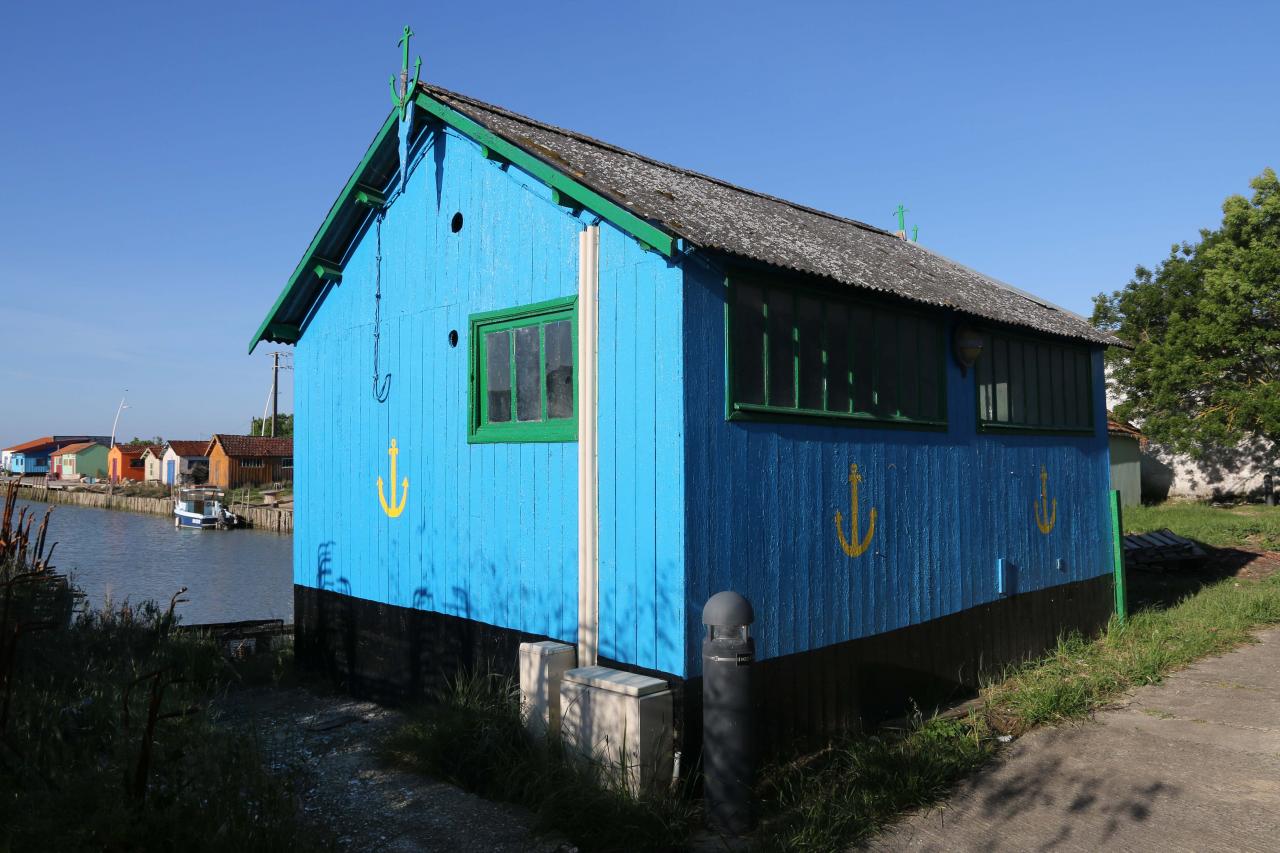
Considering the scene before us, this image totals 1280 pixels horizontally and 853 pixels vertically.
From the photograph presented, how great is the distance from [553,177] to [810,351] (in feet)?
7.78

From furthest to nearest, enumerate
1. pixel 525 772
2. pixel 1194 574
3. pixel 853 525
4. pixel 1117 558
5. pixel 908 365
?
pixel 1194 574
pixel 1117 558
pixel 908 365
pixel 853 525
pixel 525 772

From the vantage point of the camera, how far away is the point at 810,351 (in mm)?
7039

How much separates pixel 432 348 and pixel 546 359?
150 centimetres

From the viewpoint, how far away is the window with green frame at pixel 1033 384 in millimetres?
9266

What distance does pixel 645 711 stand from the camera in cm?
560

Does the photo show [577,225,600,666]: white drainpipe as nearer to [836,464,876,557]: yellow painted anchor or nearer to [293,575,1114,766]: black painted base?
[293,575,1114,766]: black painted base

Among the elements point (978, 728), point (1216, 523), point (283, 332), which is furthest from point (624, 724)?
point (1216, 523)

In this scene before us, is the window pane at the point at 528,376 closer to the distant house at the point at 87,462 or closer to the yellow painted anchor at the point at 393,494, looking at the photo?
the yellow painted anchor at the point at 393,494

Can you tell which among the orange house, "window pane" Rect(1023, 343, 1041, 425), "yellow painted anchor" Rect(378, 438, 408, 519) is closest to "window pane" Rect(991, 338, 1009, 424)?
"window pane" Rect(1023, 343, 1041, 425)

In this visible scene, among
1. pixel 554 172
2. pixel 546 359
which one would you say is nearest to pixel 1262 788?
pixel 546 359

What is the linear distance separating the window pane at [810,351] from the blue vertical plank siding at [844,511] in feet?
0.90

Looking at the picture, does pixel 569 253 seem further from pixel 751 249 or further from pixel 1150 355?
pixel 1150 355

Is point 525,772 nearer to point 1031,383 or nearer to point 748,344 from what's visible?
point 748,344

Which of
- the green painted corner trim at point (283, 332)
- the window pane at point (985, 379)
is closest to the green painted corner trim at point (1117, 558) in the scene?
the window pane at point (985, 379)
